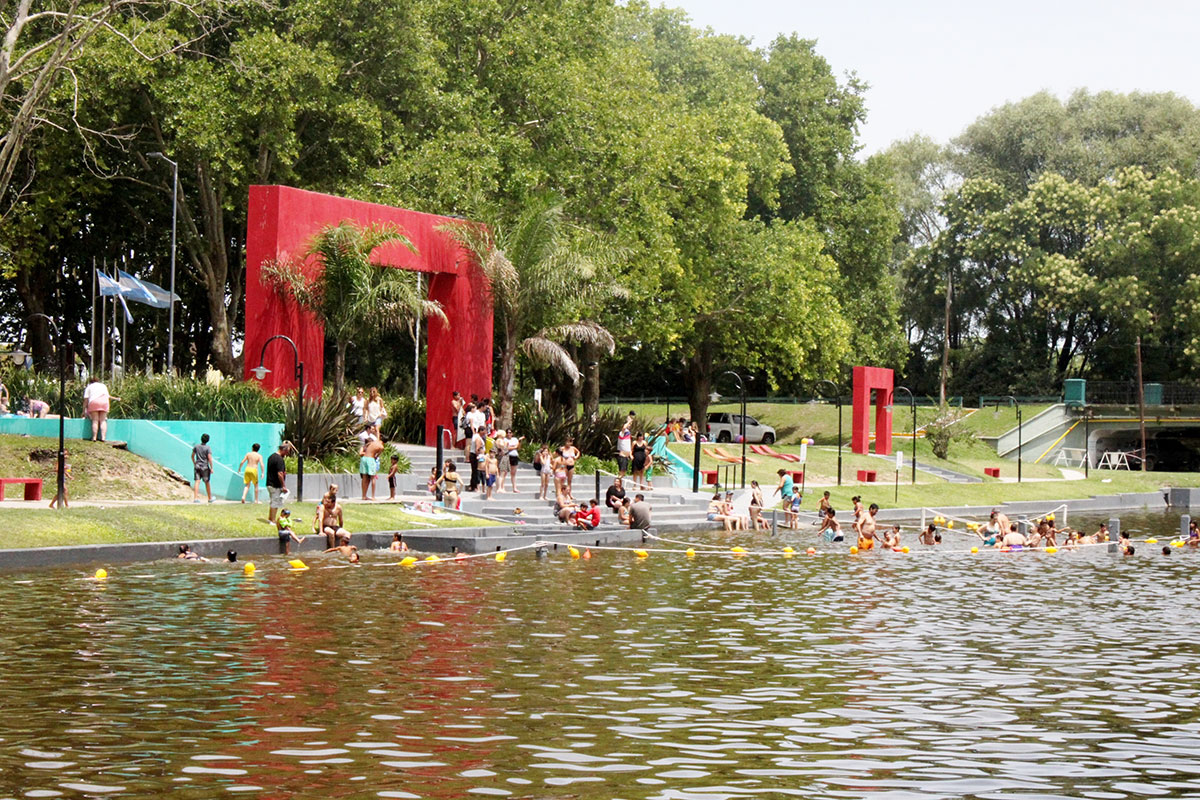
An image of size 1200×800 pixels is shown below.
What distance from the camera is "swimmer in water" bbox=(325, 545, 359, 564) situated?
2341 centimetres

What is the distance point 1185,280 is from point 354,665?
7257cm

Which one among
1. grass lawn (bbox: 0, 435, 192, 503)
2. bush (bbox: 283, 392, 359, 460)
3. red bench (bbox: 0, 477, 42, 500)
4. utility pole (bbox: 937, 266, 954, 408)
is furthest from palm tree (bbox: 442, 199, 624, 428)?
utility pole (bbox: 937, 266, 954, 408)

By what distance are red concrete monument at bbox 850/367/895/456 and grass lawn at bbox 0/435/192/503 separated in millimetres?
35721

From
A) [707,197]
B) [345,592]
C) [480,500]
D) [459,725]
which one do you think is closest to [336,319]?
[480,500]

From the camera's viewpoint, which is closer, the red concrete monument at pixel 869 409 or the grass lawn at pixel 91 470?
the grass lawn at pixel 91 470

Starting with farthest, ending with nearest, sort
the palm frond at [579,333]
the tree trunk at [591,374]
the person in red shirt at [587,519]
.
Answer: the tree trunk at [591,374] < the palm frond at [579,333] < the person in red shirt at [587,519]

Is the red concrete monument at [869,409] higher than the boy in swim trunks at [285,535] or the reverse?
higher

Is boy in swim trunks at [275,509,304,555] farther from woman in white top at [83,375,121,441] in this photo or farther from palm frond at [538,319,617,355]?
palm frond at [538,319,617,355]

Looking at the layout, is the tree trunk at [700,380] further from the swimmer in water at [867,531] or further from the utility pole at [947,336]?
the swimmer in water at [867,531]

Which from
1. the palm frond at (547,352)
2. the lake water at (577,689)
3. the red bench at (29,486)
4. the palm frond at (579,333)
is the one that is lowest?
the lake water at (577,689)

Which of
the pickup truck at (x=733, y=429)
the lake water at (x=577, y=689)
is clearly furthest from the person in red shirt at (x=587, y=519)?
the pickup truck at (x=733, y=429)

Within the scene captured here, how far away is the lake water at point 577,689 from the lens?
29.6 feet

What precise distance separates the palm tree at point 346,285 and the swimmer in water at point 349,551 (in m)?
10.4

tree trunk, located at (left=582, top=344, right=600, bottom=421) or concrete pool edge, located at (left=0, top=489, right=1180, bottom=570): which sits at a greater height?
tree trunk, located at (left=582, top=344, right=600, bottom=421)
